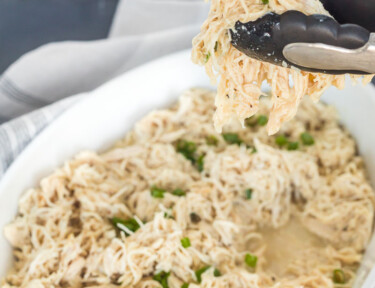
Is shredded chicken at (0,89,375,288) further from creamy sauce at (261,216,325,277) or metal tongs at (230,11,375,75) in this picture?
metal tongs at (230,11,375,75)

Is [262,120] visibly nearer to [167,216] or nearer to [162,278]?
[167,216]

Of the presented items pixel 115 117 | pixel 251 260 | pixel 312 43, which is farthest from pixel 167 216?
pixel 312 43

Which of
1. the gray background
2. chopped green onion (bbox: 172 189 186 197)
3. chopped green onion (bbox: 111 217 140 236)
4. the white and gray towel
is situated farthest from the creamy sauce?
the gray background

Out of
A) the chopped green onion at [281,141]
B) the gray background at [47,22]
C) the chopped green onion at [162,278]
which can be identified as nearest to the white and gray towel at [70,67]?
the gray background at [47,22]

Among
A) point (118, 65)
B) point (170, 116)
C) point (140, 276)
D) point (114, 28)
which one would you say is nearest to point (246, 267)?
point (140, 276)

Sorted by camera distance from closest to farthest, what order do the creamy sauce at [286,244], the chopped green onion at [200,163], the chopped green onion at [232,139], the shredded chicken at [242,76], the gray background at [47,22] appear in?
the shredded chicken at [242,76] → the creamy sauce at [286,244] → the chopped green onion at [200,163] → the chopped green onion at [232,139] → the gray background at [47,22]

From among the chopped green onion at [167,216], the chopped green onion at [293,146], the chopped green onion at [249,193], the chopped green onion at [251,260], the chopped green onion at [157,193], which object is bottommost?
the chopped green onion at [251,260]

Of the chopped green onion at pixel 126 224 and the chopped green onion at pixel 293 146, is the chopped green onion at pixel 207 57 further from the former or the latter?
the chopped green onion at pixel 293 146
